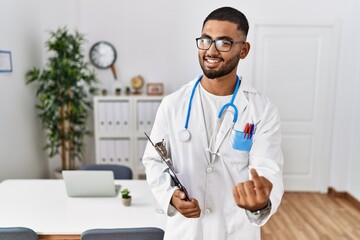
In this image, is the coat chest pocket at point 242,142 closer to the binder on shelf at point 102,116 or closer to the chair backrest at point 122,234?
the chair backrest at point 122,234

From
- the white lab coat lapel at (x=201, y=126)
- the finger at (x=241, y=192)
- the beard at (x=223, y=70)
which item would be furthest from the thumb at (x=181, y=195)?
the beard at (x=223, y=70)

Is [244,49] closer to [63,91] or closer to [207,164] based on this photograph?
[207,164]

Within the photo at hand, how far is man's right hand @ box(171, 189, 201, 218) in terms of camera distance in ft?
3.35

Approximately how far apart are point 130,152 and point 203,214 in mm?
2644

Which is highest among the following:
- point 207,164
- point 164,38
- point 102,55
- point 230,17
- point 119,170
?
point 164,38

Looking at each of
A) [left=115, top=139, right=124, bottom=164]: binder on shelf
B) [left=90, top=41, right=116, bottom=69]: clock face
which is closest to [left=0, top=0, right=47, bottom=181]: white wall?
[left=90, top=41, right=116, bottom=69]: clock face

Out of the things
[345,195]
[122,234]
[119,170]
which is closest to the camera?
[122,234]

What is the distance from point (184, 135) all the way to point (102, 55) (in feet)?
10.0

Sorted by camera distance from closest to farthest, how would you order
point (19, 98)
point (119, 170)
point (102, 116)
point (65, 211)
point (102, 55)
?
1. point (65, 211)
2. point (119, 170)
3. point (19, 98)
4. point (102, 116)
5. point (102, 55)

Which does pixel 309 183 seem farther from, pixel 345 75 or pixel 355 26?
pixel 355 26

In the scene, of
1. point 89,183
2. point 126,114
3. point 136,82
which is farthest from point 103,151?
point 89,183

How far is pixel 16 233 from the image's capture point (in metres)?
1.46

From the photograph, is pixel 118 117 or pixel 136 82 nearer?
pixel 118 117

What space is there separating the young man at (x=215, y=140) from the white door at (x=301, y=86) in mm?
2746
